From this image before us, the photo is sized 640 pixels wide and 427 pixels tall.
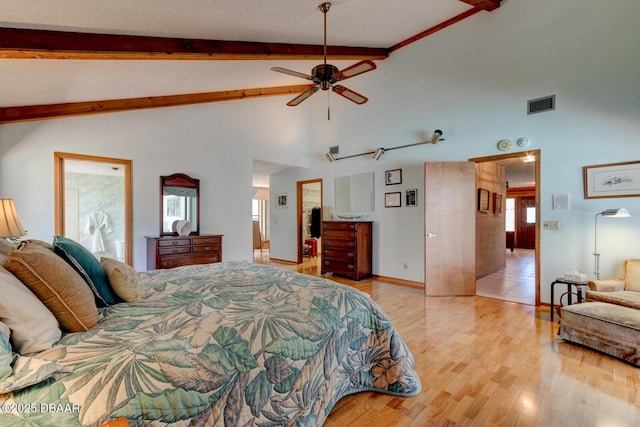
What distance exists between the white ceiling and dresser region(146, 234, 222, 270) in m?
1.97

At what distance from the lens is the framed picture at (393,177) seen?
4.97 m

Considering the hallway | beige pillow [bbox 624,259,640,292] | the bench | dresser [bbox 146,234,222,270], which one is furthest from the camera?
the hallway

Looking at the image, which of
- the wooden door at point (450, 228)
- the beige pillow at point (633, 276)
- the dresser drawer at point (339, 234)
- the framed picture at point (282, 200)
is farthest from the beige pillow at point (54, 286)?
the framed picture at point (282, 200)

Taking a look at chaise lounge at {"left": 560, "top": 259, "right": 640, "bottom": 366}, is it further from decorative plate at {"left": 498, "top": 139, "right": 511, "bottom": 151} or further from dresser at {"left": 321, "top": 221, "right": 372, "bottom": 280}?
dresser at {"left": 321, "top": 221, "right": 372, "bottom": 280}

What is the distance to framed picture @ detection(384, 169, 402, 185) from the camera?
196 inches

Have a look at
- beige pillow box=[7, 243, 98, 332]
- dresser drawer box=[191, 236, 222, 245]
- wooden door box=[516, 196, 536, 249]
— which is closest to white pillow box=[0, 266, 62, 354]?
beige pillow box=[7, 243, 98, 332]

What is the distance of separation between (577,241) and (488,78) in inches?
93.1

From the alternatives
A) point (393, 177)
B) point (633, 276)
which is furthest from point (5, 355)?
point (393, 177)

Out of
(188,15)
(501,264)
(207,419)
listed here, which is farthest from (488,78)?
(207,419)

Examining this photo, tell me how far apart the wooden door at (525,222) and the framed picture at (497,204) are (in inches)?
202

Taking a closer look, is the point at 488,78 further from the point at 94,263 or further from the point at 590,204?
the point at 94,263

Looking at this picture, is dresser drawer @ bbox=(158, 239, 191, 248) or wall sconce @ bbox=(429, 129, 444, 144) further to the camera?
wall sconce @ bbox=(429, 129, 444, 144)

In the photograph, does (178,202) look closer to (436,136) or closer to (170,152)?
(170,152)

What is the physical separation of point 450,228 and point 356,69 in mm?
2780
